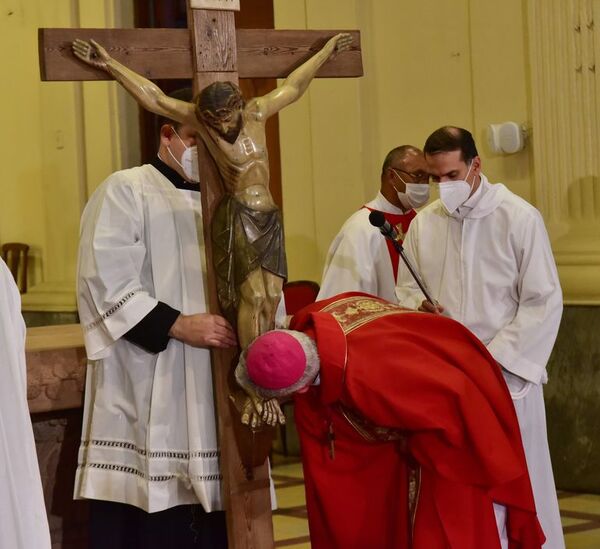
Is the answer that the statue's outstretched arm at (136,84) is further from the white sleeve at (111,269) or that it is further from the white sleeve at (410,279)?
the white sleeve at (410,279)

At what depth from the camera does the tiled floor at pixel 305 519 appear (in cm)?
630

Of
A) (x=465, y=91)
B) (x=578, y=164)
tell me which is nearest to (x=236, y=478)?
(x=578, y=164)

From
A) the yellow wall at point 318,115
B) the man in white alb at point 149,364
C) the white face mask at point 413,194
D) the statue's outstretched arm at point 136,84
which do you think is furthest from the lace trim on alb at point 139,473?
the yellow wall at point 318,115

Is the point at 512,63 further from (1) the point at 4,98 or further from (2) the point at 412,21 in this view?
(1) the point at 4,98

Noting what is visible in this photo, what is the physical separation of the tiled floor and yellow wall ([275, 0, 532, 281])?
192 cm

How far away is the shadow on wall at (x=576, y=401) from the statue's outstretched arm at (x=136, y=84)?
156 inches

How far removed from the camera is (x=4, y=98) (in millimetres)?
11414

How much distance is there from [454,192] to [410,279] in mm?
536

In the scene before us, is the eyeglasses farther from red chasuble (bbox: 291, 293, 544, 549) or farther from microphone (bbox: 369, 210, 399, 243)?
red chasuble (bbox: 291, 293, 544, 549)

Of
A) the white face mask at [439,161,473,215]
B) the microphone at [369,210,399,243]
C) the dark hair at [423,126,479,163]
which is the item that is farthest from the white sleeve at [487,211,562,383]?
the microphone at [369,210,399,243]

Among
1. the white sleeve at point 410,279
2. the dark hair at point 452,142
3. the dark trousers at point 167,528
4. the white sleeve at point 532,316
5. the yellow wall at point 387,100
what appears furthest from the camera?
the yellow wall at point 387,100

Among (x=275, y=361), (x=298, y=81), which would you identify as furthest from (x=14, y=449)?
(x=298, y=81)

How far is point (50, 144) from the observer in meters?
11.2

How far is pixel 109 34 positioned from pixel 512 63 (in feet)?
14.4
